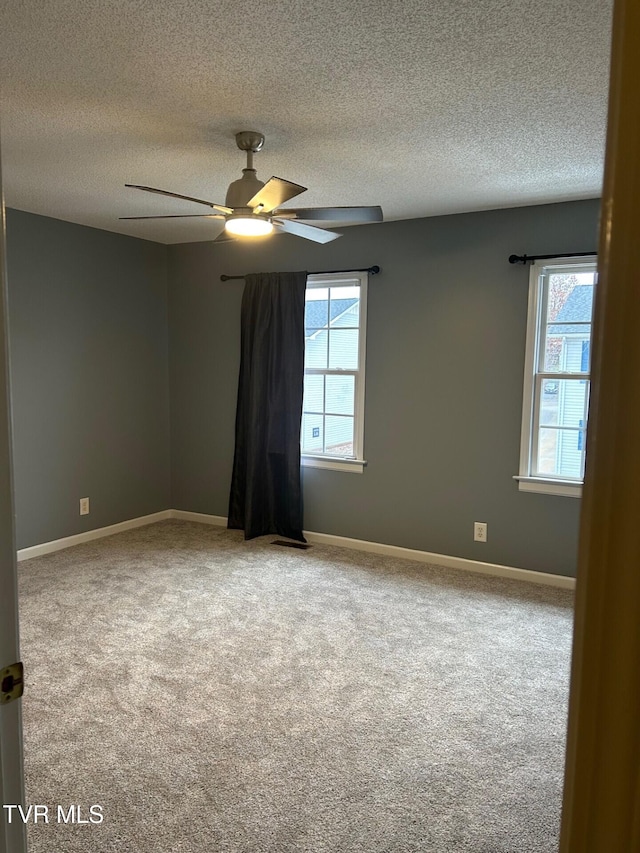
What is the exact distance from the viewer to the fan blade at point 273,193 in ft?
8.18

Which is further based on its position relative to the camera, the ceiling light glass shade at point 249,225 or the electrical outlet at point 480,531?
the electrical outlet at point 480,531

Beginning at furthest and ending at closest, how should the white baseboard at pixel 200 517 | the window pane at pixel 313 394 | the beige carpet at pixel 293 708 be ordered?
the white baseboard at pixel 200 517
the window pane at pixel 313 394
the beige carpet at pixel 293 708

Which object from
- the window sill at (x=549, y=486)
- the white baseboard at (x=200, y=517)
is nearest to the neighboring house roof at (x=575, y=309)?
the window sill at (x=549, y=486)

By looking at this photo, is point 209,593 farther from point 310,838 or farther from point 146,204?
point 146,204

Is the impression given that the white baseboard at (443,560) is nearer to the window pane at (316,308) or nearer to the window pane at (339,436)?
the window pane at (339,436)

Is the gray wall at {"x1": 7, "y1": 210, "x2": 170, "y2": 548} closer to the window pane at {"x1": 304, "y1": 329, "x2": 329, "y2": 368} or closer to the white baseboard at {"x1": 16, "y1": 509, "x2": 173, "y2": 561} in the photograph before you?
the white baseboard at {"x1": 16, "y1": 509, "x2": 173, "y2": 561}

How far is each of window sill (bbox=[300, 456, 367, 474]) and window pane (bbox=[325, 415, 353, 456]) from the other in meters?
0.07

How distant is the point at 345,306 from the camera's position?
185 inches

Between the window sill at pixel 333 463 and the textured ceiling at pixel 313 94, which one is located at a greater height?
the textured ceiling at pixel 313 94

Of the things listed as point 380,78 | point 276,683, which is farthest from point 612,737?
point 276,683

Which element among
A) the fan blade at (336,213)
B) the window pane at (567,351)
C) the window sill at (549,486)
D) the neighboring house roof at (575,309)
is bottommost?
the window sill at (549,486)

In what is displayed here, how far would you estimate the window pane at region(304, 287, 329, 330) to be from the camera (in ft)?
15.7

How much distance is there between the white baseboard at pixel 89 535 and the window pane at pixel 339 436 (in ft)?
5.74

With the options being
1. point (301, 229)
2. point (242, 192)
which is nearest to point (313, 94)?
point (242, 192)
